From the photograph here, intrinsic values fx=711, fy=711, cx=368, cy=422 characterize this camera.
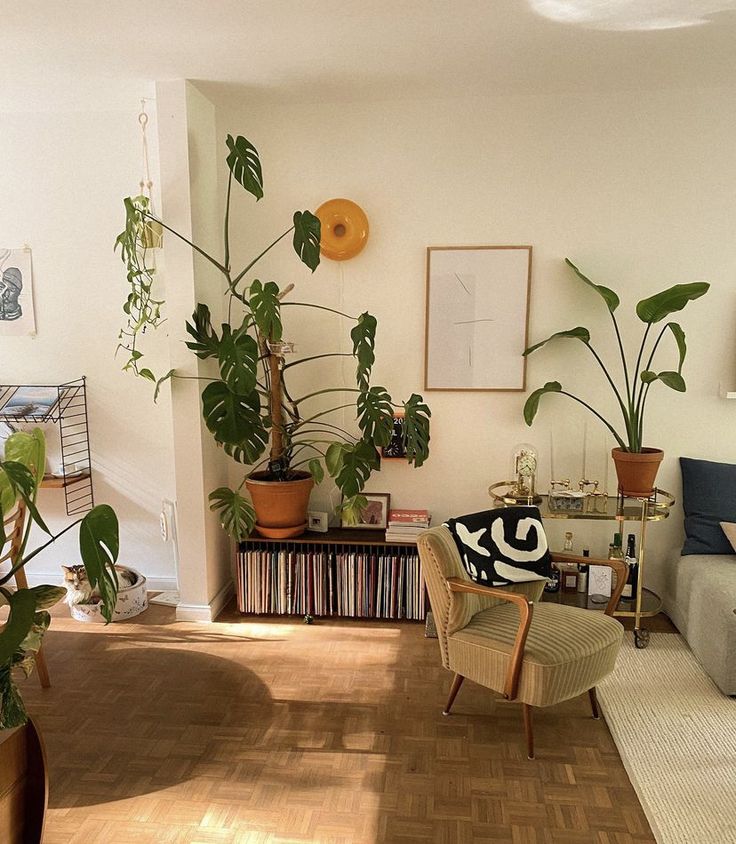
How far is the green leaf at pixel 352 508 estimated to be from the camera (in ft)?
11.4

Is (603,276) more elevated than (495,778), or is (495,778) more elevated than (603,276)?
(603,276)

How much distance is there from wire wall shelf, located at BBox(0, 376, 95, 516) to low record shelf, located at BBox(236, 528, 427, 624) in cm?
106

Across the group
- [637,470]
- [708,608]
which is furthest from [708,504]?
[708,608]

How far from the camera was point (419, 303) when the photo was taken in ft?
12.2

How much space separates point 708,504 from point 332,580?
1.91 metres

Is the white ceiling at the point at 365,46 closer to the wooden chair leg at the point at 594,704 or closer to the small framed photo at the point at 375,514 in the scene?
the small framed photo at the point at 375,514

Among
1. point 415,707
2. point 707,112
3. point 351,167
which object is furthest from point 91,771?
point 707,112

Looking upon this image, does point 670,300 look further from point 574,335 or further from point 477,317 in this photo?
point 477,317

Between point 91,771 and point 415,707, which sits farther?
point 415,707

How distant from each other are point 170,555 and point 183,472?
0.74m

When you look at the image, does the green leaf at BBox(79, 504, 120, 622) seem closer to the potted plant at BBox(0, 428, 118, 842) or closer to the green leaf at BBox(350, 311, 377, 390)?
the potted plant at BBox(0, 428, 118, 842)

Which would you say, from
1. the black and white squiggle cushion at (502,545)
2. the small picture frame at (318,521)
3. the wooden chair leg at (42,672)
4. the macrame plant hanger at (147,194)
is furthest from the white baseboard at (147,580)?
the black and white squiggle cushion at (502,545)

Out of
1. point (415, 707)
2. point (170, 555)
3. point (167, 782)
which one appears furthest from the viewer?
point (170, 555)

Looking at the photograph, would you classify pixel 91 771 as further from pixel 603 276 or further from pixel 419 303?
pixel 603 276
